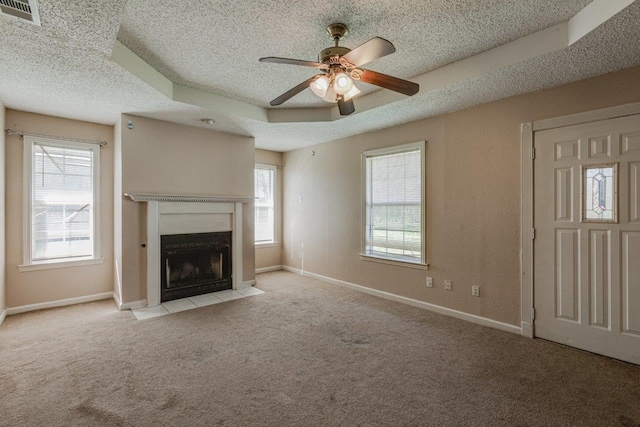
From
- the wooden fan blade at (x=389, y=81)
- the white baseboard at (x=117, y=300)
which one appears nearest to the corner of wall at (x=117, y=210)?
the white baseboard at (x=117, y=300)

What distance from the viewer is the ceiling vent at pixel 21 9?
5.73ft

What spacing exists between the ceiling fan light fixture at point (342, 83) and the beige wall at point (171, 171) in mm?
2874

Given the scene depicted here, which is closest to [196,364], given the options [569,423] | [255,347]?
[255,347]

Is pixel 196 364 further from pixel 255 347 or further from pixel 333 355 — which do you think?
pixel 333 355

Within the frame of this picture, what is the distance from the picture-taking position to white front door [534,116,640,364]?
2.48 m

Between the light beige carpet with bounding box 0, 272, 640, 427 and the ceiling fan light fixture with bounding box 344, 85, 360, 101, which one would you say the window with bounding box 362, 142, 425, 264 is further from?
the ceiling fan light fixture with bounding box 344, 85, 360, 101

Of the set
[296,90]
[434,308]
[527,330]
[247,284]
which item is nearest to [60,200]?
[247,284]

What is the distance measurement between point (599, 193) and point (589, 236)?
0.39 metres

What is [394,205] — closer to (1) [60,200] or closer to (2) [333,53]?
(2) [333,53]

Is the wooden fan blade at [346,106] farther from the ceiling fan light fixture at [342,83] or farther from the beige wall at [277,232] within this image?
the beige wall at [277,232]

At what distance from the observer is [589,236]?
2678 mm

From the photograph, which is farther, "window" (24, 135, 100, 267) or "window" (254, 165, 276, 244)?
"window" (254, 165, 276, 244)

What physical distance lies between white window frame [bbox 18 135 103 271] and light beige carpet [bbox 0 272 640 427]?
0.66 m

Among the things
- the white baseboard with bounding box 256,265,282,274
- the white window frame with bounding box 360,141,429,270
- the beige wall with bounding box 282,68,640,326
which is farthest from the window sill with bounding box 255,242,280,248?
the white window frame with bounding box 360,141,429,270
